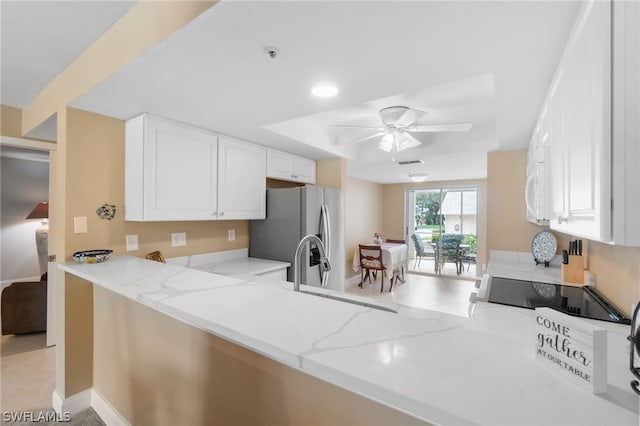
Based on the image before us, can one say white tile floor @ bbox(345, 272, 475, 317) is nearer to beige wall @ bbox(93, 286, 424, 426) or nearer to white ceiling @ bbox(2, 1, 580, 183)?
white ceiling @ bbox(2, 1, 580, 183)

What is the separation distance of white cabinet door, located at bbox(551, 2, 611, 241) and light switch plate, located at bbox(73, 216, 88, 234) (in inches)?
105

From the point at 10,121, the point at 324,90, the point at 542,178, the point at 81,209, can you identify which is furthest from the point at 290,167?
the point at 10,121

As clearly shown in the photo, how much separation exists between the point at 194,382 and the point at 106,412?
3.65ft

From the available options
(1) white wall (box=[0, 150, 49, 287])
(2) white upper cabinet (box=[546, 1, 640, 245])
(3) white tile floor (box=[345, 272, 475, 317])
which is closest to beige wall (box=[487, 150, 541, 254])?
(3) white tile floor (box=[345, 272, 475, 317])

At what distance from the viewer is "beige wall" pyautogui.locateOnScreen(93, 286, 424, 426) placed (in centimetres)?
89

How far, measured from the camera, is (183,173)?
7.45 ft

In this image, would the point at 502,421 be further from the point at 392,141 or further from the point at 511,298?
the point at 392,141

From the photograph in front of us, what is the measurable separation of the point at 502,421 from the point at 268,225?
276 cm

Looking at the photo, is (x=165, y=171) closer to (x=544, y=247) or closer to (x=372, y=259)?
(x=544, y=247)

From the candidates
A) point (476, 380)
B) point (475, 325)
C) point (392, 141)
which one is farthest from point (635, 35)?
point (392, 141)

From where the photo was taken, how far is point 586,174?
87 centimetres

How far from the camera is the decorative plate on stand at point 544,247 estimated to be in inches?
103

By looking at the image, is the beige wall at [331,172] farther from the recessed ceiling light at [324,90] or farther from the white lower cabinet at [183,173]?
the recessed ceiling light at [324,90]

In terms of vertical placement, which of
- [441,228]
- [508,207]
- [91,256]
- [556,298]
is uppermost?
[508,207]
